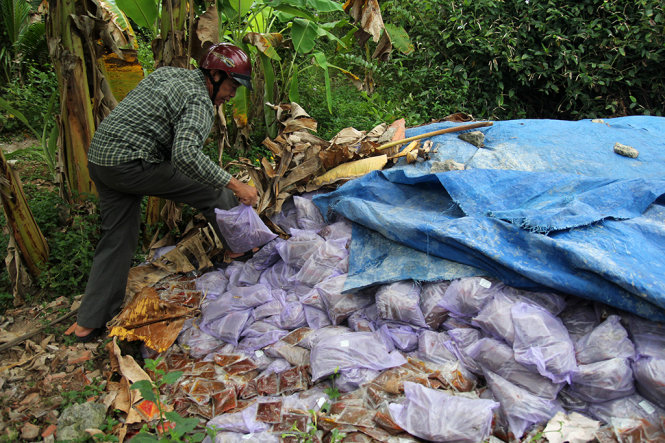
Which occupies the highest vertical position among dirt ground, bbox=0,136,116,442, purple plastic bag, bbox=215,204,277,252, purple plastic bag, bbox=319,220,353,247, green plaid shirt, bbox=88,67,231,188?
green plaid shirt, bbox=88,67,231,188

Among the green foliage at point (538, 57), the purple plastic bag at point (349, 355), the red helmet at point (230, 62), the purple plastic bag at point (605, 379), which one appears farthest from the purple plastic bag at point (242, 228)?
the green foliage at point (538, 57)

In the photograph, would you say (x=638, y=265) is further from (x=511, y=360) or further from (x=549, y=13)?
(x=549, y=13)

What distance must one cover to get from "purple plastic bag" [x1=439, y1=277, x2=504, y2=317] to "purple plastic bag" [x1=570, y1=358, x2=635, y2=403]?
20.3 inches

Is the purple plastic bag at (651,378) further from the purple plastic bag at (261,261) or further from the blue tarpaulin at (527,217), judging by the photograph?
the purple plastic bag at (261,261)

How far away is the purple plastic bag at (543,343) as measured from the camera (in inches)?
78.2

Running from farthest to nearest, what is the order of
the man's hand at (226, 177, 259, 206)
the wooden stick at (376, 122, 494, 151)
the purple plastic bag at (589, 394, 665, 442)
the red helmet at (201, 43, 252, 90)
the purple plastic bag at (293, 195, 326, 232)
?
the wooden stick at (376, 122, 494, 151) → the purple plastic bag at (293, 195, 326, 232) → the man's hand at (226, 177, 259, 206) → the red helmet at (201, 43, 252, 90) → the purple plastic bag at (589, 394, 665, 442)

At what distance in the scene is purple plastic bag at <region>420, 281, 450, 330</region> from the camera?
2.41 m

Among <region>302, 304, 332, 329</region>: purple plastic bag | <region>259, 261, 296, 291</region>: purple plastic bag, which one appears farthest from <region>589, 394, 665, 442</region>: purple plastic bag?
<region>259, 261, 296, 291</region>: purple plastic bag

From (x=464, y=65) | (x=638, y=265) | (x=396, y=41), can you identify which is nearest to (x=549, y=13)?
(x=464, y=65)

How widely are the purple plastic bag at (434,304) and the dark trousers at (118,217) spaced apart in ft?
4.62

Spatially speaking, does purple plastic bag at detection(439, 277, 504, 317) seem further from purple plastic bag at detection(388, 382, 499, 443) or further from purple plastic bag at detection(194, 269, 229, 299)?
purple plastic bag at detection(194, 269, 229, 299)

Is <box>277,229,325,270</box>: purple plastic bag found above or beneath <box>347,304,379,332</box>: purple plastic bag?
above

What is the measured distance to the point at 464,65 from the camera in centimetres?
620

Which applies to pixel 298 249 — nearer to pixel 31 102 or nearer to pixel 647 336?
pixel 647 336
